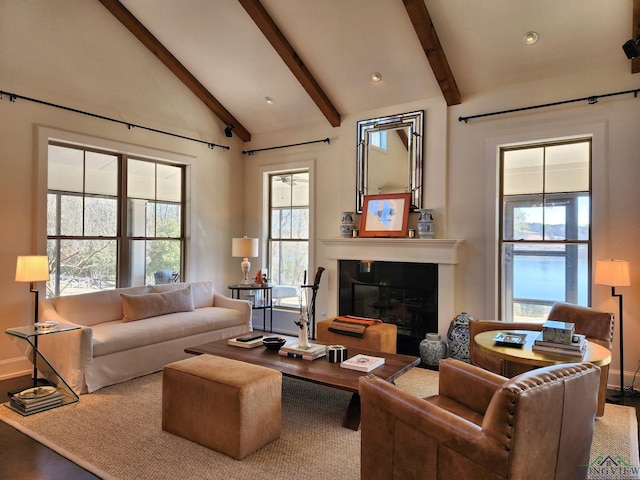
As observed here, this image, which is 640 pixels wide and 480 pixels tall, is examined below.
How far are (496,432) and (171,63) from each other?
17.7 feet

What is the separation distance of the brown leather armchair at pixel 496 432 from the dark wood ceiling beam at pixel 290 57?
12.6 ft

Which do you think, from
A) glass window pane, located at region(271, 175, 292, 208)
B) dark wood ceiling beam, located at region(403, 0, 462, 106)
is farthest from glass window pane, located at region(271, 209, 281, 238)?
dark wood ceiling beam, located at region(403, 0, 462, 106)

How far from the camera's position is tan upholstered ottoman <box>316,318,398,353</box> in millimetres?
3992

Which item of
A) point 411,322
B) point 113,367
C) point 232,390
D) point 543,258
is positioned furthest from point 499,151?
point 113,367

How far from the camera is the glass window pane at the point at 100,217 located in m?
4.81

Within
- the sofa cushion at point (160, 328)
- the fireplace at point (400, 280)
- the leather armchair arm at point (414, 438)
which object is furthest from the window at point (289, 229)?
the leather armchair arm at point (414, 438)

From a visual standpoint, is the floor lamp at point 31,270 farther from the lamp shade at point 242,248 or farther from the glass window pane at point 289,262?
the glass window pane at point 289,262

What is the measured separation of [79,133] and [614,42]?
206 inches

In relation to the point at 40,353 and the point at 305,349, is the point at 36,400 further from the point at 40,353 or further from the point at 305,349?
the point at 305,349

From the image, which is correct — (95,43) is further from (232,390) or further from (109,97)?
(232,390)

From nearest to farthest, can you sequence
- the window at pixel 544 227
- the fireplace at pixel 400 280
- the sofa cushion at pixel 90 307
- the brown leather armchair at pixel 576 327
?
the brown leather armchair at pixel 576 327
the sofa cushion at pixel 90 307
the window at pixel 544 227
the fireplace at pixel 400 280

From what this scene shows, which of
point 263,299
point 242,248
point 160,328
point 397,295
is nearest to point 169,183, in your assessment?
point 242,248

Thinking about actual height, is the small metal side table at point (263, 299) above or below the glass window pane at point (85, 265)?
below

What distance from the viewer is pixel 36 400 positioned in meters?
3.21
